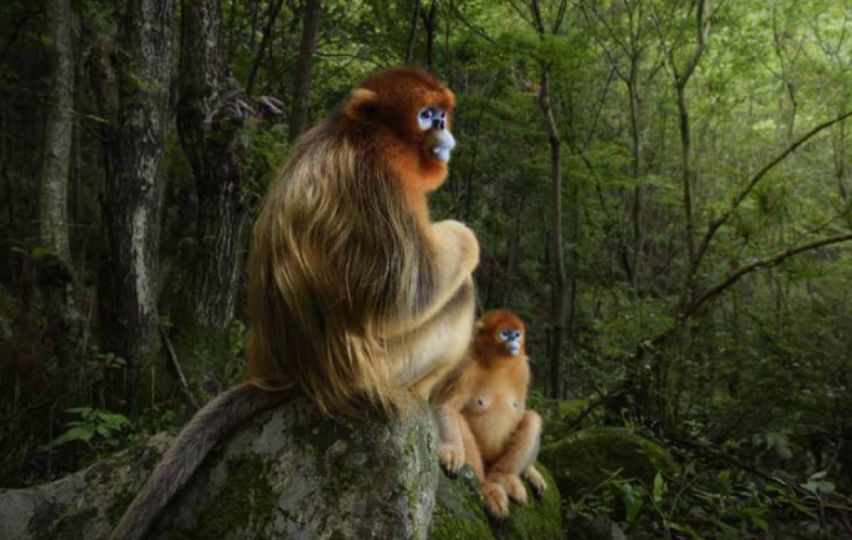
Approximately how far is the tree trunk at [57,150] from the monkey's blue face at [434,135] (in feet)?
12.5

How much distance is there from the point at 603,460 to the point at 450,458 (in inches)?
98.1

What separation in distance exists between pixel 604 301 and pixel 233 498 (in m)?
11.8

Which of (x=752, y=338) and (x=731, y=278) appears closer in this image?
(x=731, y=278)

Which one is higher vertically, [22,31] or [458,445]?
[22,31]

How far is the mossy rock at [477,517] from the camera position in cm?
325

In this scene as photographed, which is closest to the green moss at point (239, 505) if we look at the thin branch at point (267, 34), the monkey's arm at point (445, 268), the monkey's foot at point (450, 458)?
the monkey's arm at point (445, 268)

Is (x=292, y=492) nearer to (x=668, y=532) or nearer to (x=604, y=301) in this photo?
(x=668, y=532)

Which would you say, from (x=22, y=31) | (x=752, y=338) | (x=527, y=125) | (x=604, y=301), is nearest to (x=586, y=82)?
(x=527, y=125)

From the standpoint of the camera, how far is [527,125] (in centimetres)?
1210

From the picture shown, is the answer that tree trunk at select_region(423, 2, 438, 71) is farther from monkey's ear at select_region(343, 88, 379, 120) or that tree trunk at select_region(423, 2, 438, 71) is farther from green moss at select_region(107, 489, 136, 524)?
green moss at select_region(107, 489, 136, 524)

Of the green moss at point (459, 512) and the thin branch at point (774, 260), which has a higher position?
the thin branch at point (774, 260)

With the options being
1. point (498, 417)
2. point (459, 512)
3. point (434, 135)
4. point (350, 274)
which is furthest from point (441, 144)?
point (498, 417)

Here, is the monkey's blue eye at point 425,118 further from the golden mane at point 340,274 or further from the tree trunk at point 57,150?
the tree trunk at point 57,150

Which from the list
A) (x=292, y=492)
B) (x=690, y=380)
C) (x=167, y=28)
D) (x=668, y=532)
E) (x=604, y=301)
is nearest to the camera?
(x=292, y=492)
